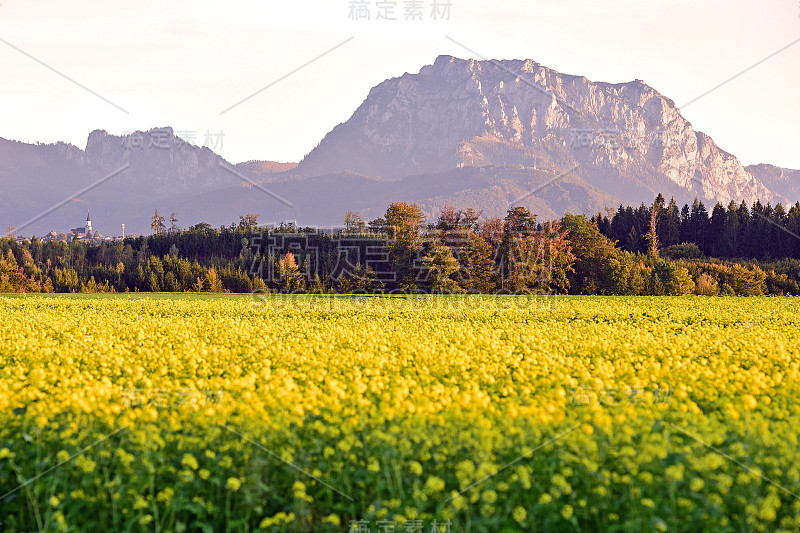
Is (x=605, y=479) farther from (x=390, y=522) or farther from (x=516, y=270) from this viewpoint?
(x=516, y=270)

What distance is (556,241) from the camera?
60250mm

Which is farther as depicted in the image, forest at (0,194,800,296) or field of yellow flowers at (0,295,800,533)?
forest at (0,194,800,296)

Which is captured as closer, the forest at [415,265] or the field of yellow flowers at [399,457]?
the field of yellow flowers at [399,457]

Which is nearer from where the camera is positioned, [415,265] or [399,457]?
[399,457]

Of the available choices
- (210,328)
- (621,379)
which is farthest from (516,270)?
(621,379)

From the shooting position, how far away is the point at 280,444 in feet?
22.8

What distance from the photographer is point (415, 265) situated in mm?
55156

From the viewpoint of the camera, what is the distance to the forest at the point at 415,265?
55.7 metres

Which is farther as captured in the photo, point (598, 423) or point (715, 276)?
point (715, 276)

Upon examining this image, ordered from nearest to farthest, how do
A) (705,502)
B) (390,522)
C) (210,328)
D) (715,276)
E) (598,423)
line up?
(705,502) < (390,522) < (598,423) < (210,328) < (715,276)

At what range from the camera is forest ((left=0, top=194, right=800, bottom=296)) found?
5566cm

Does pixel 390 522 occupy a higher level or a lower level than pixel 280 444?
lower

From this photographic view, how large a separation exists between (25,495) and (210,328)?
463 inches

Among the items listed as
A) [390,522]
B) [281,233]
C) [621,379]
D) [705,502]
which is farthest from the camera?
[281,233]
